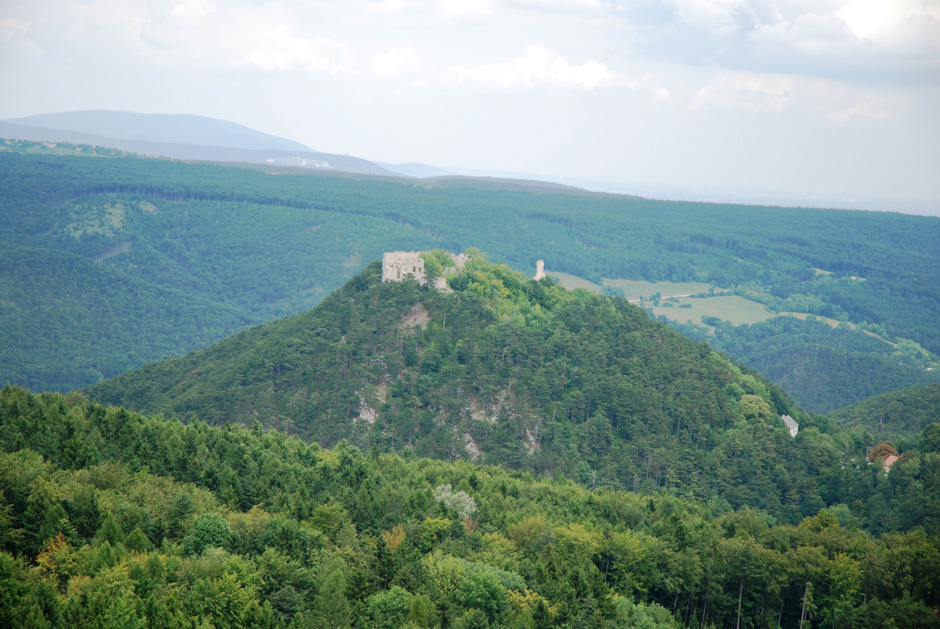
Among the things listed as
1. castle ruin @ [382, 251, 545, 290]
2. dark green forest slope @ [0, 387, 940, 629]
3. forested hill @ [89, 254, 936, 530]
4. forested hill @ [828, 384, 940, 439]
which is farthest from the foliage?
dark green forest slope @ [0, 387, 940, 629]

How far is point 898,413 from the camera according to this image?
12162cm

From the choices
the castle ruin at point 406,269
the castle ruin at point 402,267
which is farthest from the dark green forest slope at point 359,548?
the castle ruin at point 402,267

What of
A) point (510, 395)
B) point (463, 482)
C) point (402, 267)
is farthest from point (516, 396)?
point (463, 482)

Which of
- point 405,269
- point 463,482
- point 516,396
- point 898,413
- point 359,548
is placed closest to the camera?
point 359,548

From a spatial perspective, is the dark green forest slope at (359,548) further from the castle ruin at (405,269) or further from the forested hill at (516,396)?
the castle ruin at (405,269)

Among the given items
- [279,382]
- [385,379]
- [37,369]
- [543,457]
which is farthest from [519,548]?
[37,369]

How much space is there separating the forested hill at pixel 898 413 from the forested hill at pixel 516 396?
1869 cm

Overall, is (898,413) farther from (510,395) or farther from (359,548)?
(359,548)

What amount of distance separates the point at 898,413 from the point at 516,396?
2281 inches

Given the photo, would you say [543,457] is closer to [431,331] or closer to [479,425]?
[479,425]

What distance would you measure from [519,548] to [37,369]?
143008 mm

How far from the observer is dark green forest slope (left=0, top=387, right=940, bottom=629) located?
39156 mm

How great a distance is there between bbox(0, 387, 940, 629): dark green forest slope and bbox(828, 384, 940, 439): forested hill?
195ft

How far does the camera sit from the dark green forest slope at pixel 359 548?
39.2m
